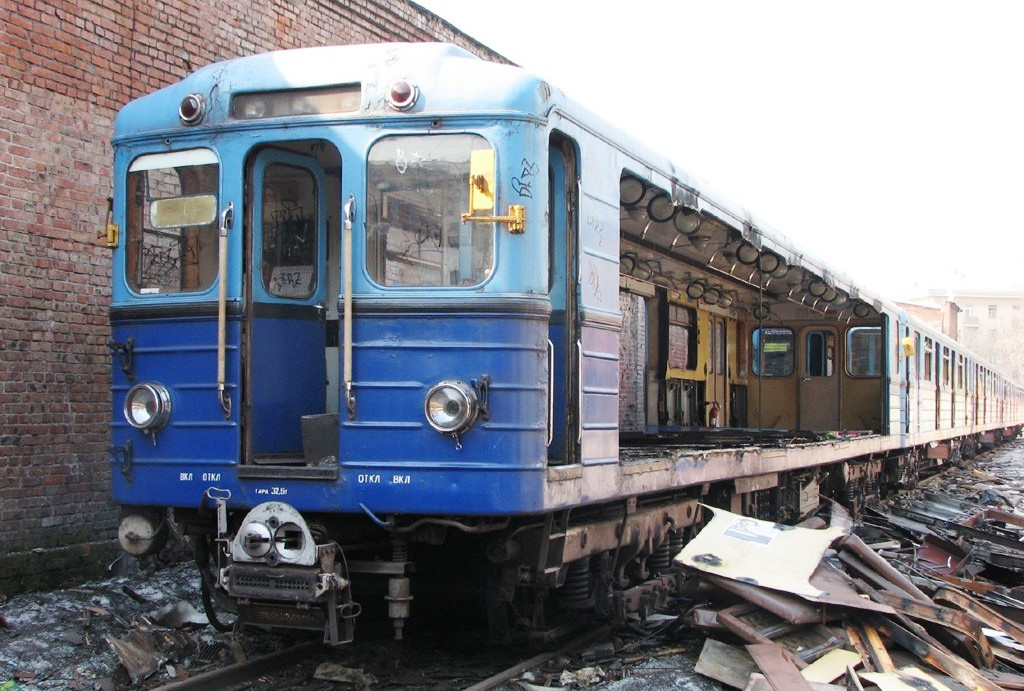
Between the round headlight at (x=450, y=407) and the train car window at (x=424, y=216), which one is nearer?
the round headlight at (x=450, y=407)

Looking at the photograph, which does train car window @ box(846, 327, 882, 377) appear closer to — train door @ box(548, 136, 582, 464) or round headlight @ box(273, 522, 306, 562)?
train door @ box(548, 136, 582, 464)

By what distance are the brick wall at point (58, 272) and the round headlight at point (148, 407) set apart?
2.41 m

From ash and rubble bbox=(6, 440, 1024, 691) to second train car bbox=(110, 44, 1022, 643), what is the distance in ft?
1.49

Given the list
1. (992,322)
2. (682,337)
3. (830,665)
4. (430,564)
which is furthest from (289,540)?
(992,322)

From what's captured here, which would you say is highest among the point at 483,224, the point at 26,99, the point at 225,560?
the point at 26,99

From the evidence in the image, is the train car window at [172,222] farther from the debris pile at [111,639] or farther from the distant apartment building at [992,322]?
the distant apartment building at [992,322]

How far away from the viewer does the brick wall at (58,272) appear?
7.46m

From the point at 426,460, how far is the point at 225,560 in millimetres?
1245

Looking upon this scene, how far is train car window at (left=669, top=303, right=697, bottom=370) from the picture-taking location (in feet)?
38.6

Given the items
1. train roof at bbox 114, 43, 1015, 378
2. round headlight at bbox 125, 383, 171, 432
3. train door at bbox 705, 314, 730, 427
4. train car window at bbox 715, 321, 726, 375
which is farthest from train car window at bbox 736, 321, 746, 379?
round headlight at bbox 125, 383, 171, 432

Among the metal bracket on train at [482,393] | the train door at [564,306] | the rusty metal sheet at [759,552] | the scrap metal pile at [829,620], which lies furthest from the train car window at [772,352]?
the metal bracket on train at [482,393]

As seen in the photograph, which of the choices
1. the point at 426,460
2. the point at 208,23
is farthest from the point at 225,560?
the point at 208,23

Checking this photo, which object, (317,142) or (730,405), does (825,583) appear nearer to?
(317,142)

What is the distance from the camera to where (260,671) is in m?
5.72
